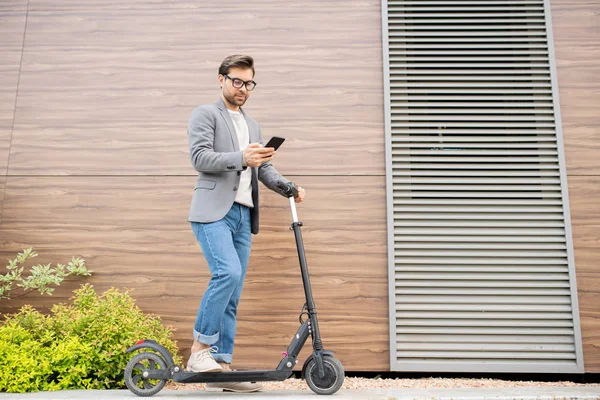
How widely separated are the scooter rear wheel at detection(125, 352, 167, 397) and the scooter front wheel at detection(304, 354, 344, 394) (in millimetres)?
685

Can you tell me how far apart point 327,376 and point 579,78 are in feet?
8.46

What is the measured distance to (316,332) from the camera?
2.20m

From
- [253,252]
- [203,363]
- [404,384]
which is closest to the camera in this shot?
[203,363]

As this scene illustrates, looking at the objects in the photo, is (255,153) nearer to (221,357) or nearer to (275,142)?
(275,142)

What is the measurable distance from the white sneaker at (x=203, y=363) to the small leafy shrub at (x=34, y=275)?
47.3 inches

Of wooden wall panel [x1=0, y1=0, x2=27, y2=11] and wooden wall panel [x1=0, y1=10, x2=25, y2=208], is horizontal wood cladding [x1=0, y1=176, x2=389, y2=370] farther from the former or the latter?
wooden wall panel [x1=0, y1=0, x2=27, y2=11]

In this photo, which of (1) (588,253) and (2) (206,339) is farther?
(1) (588,253)

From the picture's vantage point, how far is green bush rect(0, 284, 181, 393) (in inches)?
92.0

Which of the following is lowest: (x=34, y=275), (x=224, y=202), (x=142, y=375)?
(x=142, y=375)

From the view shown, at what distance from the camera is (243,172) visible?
2.49 m

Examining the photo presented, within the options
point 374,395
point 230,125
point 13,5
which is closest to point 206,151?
point 230,125

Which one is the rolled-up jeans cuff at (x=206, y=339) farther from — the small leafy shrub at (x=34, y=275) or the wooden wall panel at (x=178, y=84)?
the wooden wall panel at (x=178, y=84)

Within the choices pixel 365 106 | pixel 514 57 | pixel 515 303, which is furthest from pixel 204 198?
pixel 514 57

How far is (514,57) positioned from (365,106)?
1084 mm
